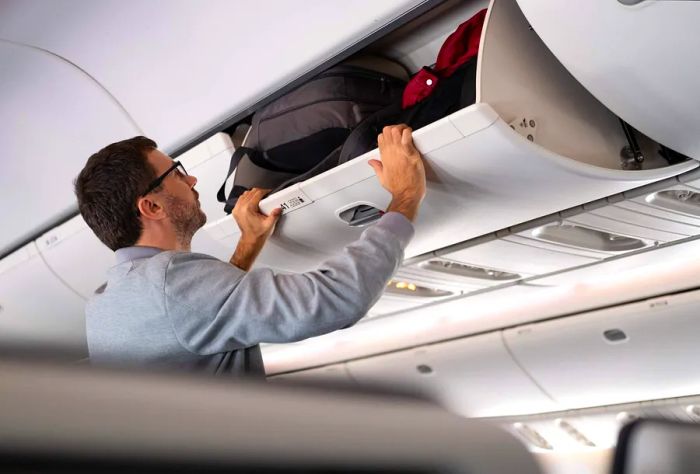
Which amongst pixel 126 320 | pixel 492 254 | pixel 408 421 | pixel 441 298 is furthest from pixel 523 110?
pixel 441 298

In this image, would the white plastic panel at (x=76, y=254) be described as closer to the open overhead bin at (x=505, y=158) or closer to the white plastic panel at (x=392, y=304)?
the white plastic panel at (x=392, y=304)

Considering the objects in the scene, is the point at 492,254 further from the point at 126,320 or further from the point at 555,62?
the point at 126,320

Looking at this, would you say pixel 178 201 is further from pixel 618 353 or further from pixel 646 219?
pixel 618 353

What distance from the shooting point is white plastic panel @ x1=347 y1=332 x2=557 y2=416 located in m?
5.25

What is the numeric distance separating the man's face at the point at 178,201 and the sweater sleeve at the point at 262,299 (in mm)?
402

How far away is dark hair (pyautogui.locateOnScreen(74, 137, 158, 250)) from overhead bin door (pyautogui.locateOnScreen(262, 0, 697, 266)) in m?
0.51

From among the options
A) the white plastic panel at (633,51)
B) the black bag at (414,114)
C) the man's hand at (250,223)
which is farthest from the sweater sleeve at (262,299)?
the man's hand at (250,223)

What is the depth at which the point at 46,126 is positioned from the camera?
3.67 meters

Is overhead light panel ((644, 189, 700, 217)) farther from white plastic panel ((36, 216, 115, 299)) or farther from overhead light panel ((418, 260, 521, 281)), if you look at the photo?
white plastic panel ((36, 216, 115, 299))

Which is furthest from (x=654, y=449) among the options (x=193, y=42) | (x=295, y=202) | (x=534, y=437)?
(x=534, y=437)

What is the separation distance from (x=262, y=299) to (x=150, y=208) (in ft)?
2.03

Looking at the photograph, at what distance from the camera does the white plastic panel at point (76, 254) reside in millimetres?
4273

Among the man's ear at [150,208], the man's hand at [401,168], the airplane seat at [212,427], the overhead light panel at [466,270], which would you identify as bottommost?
the airplane seat at [212,427]

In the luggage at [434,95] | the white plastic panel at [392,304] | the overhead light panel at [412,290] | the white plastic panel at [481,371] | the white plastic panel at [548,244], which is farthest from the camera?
the white plastic panel at [481,371]
